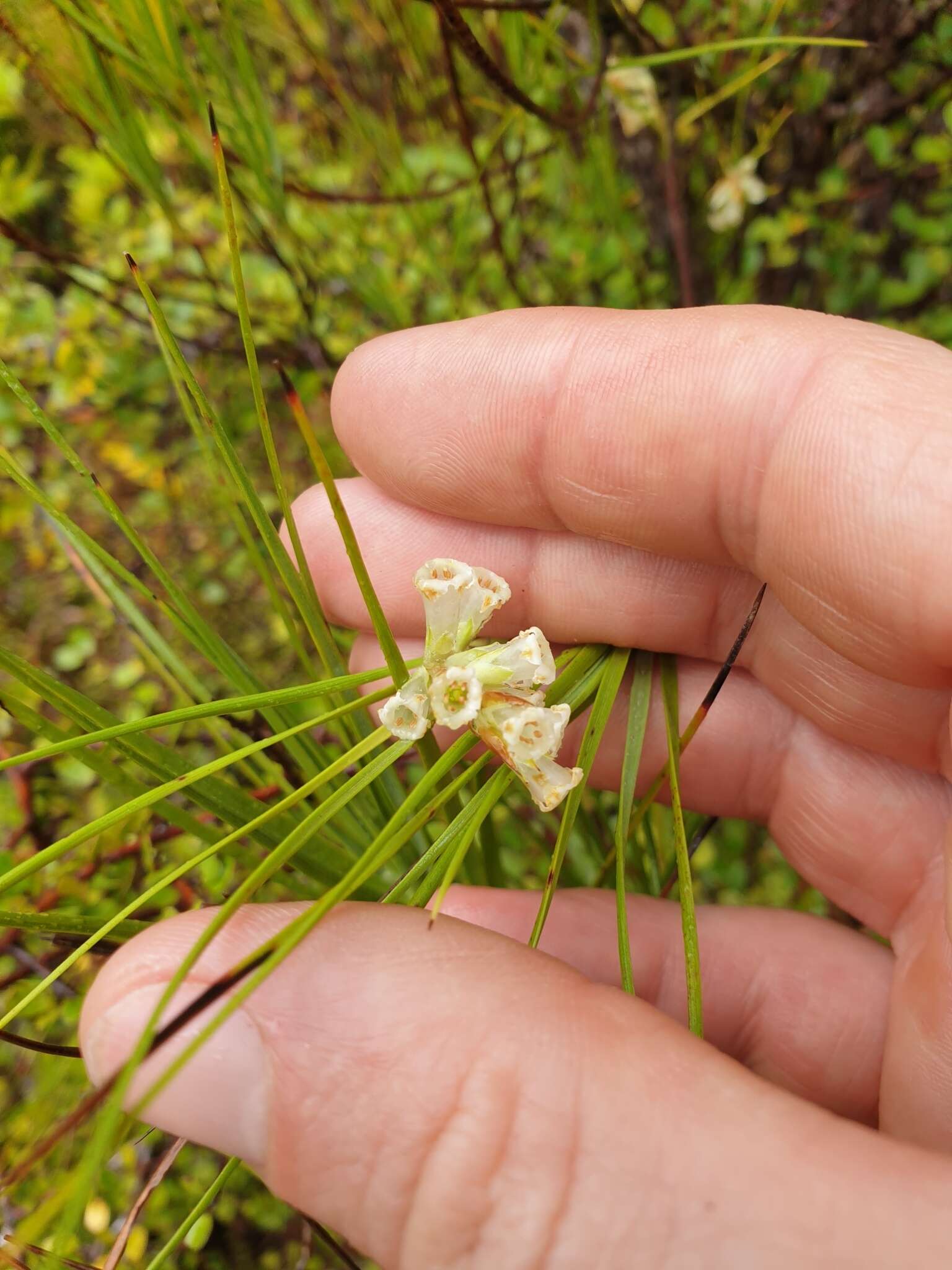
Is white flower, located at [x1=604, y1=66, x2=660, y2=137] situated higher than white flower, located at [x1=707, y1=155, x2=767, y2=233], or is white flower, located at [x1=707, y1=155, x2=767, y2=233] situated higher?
white flower, located at [x1=604, y1=66, x2=660, y2=137]

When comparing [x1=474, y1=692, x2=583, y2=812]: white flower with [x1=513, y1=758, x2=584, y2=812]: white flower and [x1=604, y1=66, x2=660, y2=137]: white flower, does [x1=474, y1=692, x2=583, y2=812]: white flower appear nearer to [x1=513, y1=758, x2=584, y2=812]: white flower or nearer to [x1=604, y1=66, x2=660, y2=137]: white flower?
[x1=513, y1=758, x2=584, y2=812]: white flower

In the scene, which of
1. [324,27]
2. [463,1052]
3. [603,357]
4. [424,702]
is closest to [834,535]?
[603,357]

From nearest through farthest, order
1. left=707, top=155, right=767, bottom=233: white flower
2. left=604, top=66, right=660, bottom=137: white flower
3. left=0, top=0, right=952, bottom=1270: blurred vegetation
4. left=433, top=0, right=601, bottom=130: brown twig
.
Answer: left=433, top=0, right=601, bottom=130: brown twig
left=0, top=0, right=952, bottom=1270: blurred vegetation
left=604, top=66, right=660, bottom=137: white flower
left=707, top=155, right=767, bottom=233: white flower

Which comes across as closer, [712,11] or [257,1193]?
[257,1193]

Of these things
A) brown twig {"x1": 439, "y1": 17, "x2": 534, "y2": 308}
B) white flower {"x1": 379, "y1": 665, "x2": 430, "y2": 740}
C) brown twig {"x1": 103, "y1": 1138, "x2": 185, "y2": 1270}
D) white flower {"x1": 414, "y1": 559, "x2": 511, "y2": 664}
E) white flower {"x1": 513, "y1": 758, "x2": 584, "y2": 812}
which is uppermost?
brown twig {"x1": 439, "y1": 17, "x2": 534, "y2": 308}

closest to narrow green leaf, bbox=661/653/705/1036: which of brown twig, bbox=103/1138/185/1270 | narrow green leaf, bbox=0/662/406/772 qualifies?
narrow green leaf, bbox=0/662/406/772

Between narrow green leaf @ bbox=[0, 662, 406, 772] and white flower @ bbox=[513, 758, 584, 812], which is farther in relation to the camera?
white flower @ bbox=[513, 758, 584, 812]

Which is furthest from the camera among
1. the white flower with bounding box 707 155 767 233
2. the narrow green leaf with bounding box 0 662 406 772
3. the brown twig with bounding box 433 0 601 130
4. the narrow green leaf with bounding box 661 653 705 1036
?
the white flower with bounding box 707 155 767 233

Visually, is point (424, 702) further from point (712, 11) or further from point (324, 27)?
point (324, 27)
